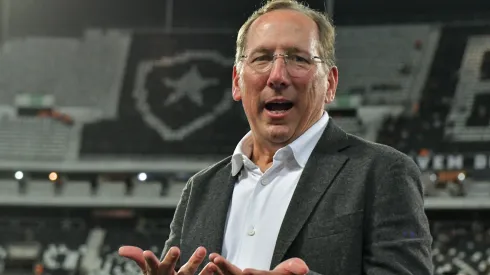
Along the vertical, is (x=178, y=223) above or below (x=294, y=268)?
below

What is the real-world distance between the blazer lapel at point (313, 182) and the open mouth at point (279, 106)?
11 centimetres

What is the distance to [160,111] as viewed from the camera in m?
15.5

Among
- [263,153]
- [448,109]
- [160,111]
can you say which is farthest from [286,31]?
[160,111]

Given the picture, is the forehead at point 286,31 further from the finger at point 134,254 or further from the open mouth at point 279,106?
the finger at point 134,254

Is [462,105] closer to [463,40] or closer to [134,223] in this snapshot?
[463,40]

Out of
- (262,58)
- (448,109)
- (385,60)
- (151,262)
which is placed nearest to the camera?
(151,262)

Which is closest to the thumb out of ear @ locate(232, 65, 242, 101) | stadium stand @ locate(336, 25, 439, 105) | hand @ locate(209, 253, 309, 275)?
hand @ locate(209, 253, 309, 275)

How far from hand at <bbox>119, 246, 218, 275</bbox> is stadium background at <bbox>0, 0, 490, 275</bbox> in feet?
39.4

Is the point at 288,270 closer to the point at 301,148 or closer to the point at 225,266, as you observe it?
the point at 225,266

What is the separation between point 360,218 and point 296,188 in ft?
0.51

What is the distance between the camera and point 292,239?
55.6 inches

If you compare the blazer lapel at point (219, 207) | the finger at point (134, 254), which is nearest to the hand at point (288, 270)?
the finger at point (134, 254)

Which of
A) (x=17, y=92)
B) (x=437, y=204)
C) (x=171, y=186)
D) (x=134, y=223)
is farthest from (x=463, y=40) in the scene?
(x=17, y=92)

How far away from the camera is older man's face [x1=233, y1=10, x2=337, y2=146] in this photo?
1.56 metres
